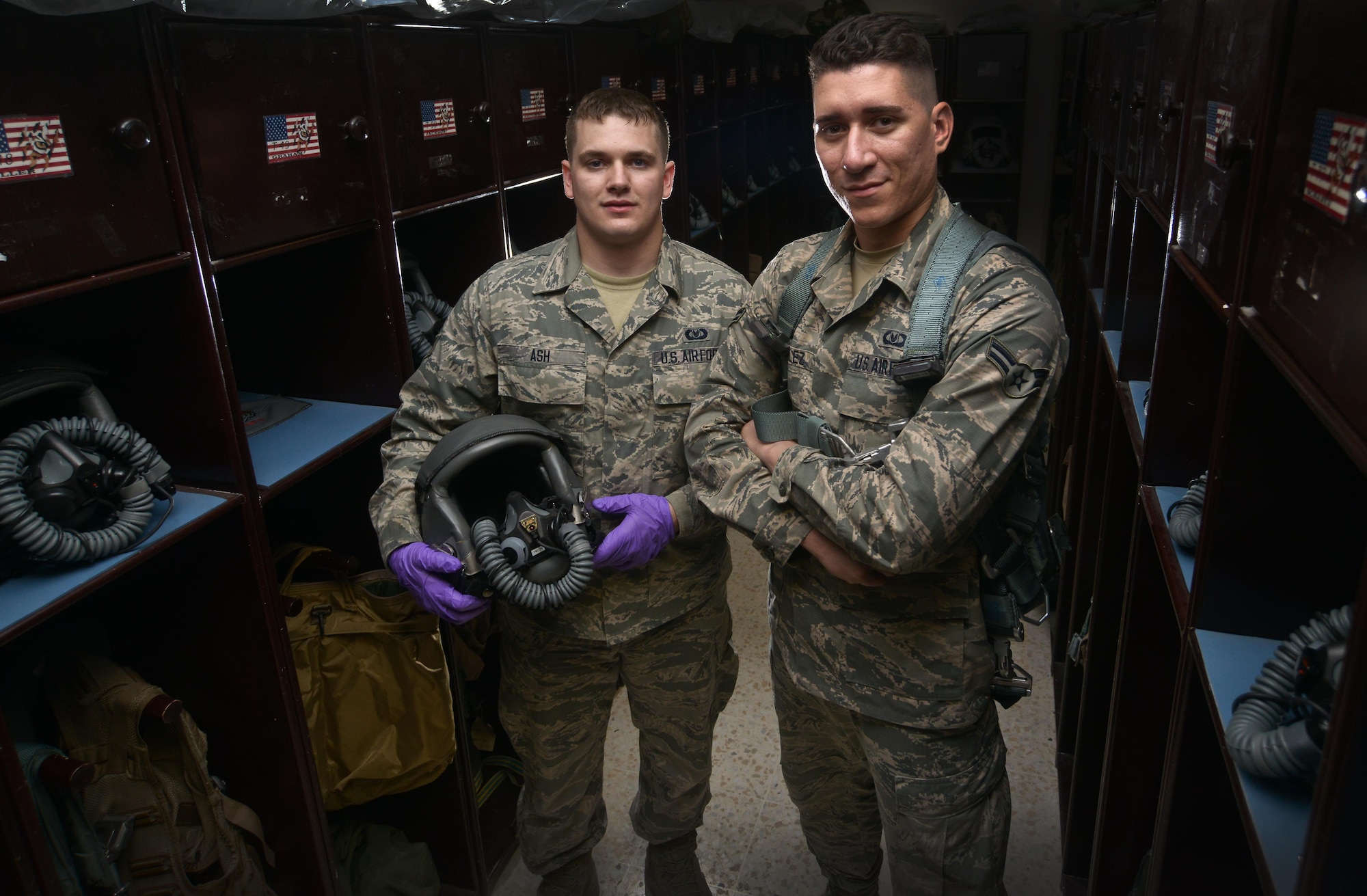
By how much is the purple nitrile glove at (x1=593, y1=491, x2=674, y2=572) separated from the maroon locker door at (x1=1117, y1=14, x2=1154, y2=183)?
1130 mm

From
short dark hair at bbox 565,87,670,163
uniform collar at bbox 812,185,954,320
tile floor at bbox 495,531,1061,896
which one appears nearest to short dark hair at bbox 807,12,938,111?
uniform collar at bbox 812,185,954,320

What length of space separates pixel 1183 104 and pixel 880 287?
1.54 feet

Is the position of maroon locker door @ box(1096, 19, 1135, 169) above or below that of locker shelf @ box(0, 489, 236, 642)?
above

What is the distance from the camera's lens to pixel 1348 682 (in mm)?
636

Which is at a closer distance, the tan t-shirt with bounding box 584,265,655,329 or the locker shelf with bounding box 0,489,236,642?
the locker shelf with bounding box 0,489,236,642

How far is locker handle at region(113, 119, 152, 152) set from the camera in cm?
124

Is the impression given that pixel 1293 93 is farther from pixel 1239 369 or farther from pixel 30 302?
pixel 30 302

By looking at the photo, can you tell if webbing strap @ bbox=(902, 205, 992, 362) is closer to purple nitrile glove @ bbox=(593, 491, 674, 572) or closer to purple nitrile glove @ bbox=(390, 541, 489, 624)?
purple nitrile glove @ bbox=(593, 491, 674, 572)

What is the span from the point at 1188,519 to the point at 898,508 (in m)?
0.35

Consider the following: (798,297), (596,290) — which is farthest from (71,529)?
(798,297)

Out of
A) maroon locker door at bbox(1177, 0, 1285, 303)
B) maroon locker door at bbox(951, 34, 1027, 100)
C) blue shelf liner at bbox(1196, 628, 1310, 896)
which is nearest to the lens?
blue shelf liner at bbox(1196, 628, 1310, 896)

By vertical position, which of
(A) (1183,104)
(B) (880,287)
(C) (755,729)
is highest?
(A) (1183,104)

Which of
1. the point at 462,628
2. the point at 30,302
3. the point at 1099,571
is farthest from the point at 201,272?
the point at 1099,571

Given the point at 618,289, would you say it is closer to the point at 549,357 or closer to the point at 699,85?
the point at 549,357
